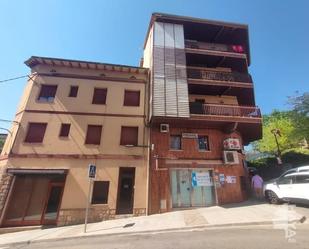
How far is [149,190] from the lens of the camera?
12.9 meters

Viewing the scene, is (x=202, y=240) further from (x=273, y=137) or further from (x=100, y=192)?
(x=273, y=137)

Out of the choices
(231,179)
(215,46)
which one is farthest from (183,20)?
(231,179)

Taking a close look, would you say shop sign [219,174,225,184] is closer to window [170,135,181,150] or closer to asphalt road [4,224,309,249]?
window [170,135,181,150]

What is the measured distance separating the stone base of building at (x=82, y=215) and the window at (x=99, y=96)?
7692mm

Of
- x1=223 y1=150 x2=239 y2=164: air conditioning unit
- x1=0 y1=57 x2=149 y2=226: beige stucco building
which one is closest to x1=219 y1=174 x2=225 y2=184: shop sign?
x1=223 y1=150 x2=239 y2=164: air conditioning unit

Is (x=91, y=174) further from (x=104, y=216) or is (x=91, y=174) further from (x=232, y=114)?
(x=232, y=114)

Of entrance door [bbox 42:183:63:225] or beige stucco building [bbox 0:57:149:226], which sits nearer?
entrance door [bbox 42:183:63:225]

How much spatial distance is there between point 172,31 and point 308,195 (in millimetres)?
15133

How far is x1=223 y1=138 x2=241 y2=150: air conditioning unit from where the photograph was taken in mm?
14555

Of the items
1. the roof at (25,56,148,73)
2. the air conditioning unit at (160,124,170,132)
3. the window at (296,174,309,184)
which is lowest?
the window at (296,174,309,184)

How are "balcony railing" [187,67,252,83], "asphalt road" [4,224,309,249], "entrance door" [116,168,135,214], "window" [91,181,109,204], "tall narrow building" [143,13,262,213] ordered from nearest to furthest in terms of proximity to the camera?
"asphalt road" [4,224,309,249] < "window" [91,181,109,204] < "entrance door" [116,168,135,214] < "tall narrow building" [143,13,262,213] < "balcony railing" [187,67,252,83]

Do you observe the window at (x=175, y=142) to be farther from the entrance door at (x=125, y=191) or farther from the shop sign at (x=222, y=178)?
the shop sign at (x=222, y=178)

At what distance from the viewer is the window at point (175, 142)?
14375 millimetres

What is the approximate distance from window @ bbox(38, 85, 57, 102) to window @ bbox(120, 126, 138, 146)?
238 inches
